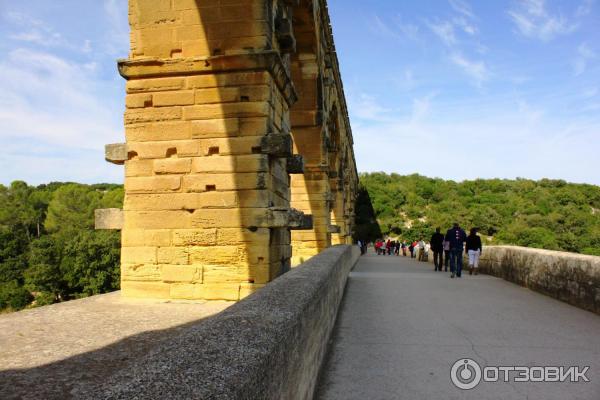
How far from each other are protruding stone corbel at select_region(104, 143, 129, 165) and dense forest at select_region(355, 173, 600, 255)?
46.9m

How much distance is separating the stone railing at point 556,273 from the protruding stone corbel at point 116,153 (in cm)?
688

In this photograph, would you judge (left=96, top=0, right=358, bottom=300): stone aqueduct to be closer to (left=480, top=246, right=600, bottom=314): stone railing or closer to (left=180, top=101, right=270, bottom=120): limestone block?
(left=180, top=101, right=270, bottom=120): limestone block

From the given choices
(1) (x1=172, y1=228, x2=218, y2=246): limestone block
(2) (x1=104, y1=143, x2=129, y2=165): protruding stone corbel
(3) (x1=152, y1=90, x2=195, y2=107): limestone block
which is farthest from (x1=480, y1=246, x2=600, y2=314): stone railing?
(2) (x1=104, y1=143, x2=129, y2=165): protruding stone corbel

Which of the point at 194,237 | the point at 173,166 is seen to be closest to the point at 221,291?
the point at 194,237

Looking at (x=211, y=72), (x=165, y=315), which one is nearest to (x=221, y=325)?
(x=165, y=315)

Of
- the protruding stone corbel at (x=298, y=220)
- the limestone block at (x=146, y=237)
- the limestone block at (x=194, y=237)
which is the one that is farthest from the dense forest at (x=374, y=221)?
the protruding stone corbel at (x=298, y=220)

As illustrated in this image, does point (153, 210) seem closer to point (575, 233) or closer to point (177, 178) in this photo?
point (177, 178)

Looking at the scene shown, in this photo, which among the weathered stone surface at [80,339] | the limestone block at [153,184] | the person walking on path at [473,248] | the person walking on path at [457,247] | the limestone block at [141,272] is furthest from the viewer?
the person walking on path at [473,248]

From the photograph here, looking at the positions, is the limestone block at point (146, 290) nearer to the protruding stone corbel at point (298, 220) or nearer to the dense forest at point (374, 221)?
the protruding stone corbel at point (298, 220)

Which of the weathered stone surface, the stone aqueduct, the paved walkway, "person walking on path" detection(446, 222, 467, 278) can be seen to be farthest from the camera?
"person walking on path" detection(446, 222, 467, 278)

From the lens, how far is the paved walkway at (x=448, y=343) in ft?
11.0

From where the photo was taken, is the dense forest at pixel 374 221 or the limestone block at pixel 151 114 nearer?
the limestone block at pixel 151 114

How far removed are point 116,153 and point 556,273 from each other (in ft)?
24.1

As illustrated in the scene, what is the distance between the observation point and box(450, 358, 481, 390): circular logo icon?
346 cm
